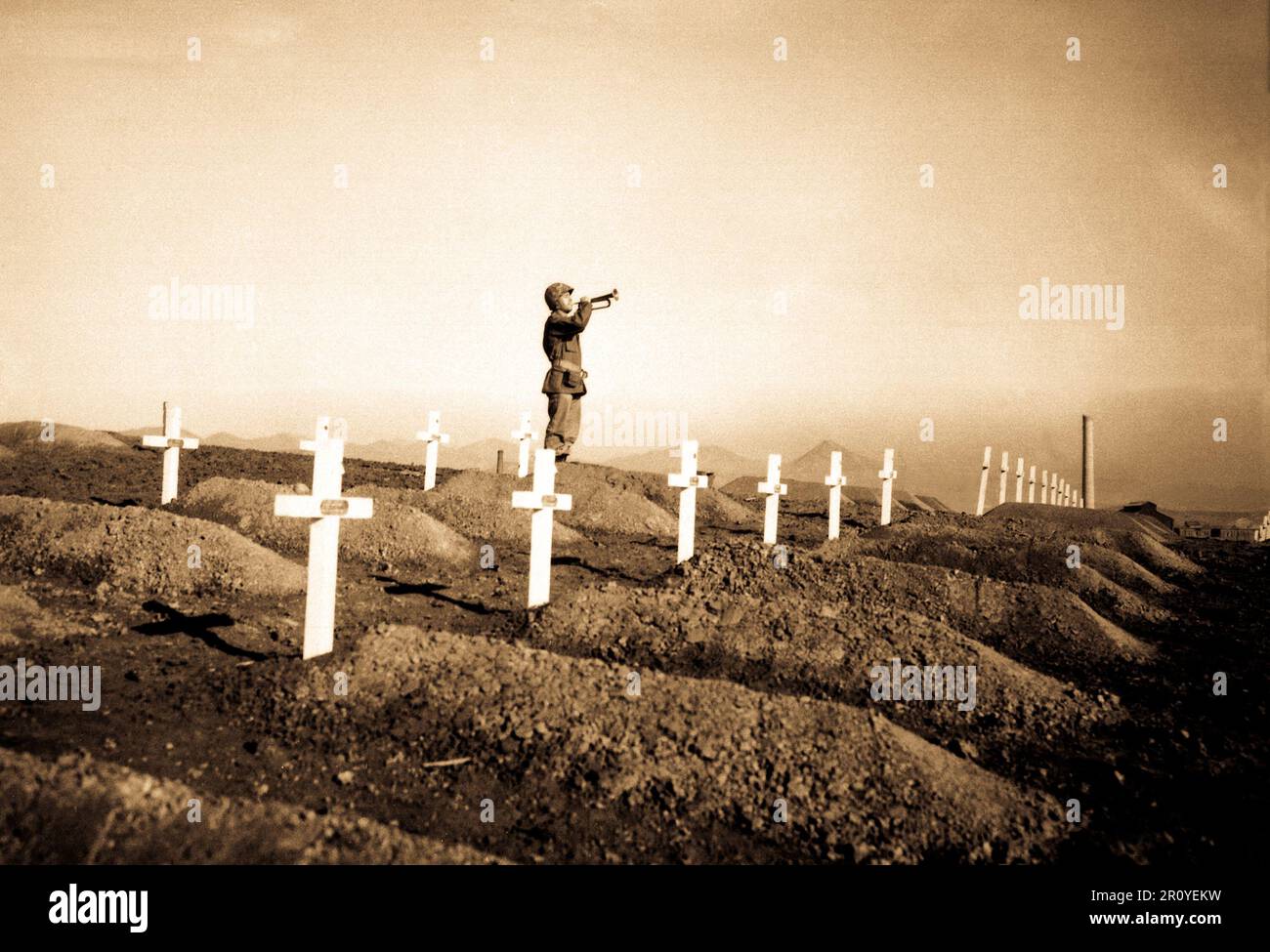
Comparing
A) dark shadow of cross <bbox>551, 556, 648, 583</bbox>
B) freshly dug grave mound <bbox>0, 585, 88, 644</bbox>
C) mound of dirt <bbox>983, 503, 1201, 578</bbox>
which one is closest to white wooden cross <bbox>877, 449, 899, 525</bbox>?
mound of dirt <bbox>983, 503, 1201, 578</bbox>

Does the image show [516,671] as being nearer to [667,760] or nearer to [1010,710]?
[667,760]

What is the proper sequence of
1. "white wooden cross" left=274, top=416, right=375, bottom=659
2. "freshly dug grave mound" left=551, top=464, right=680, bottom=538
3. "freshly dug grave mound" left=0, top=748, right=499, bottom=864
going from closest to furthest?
1. "freshly dug grave mound" left=0, top=748, right=499, bottom=864
2. "white wooden cross" left=274, top=416, right=375, bottom=659
3. "freshly dug grave mound" left=551, top=464, right=680, bottom=538

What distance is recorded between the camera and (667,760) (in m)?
6.85

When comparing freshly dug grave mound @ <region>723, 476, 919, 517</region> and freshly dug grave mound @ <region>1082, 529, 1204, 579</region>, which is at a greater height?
freshly dug grave mound @ <region>723, 476, 919, 517</region>

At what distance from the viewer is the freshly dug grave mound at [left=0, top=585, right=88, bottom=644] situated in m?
8.88

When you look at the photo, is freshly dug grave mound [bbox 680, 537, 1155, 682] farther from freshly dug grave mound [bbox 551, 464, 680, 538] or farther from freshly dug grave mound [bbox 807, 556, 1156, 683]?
freshly dug grave mound [bbox 551, 464, 680, 538]

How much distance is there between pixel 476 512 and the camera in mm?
16500

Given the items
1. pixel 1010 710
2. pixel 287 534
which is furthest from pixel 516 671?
pixel 287 534

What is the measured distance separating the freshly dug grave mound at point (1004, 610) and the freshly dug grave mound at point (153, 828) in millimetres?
7683

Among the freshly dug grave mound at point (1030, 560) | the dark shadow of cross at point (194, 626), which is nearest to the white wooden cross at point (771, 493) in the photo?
the freshly dug grave mound at point (1030, 560)

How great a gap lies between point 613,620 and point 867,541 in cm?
766

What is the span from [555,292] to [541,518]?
6.25m

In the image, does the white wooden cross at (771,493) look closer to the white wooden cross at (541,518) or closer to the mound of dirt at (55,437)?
the white wooden cross at (541,518)

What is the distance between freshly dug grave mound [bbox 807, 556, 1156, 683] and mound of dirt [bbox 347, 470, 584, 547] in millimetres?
5109
